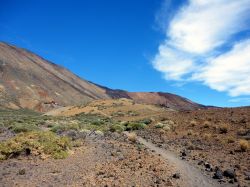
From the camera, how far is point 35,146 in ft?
54.3

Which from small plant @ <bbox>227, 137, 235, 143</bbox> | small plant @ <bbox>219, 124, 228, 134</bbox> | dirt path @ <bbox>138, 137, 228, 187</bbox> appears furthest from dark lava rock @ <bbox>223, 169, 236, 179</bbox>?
small plant @ <bbox>219, 124, 228, 134</bbox>

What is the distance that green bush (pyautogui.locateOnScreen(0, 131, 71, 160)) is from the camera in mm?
16094

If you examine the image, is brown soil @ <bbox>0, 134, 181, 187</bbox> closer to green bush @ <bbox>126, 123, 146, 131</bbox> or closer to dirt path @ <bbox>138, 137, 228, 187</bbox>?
dirt path @ <bbox>138, 137, 228, 187</bbox>

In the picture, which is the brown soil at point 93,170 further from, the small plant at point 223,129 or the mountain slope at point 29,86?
the mountain slope at point 29,86

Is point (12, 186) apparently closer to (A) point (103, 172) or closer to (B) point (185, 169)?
(A) point (103, 172)

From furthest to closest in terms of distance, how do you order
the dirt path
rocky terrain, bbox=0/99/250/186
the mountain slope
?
1. the mountain slope
2. rocky terrain, bbox=0/99/250/186
3. the dirt path

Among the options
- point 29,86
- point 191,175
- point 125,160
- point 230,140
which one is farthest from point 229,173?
point 29,86

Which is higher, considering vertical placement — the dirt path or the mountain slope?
the mountain slope

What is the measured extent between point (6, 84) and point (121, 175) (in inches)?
3569

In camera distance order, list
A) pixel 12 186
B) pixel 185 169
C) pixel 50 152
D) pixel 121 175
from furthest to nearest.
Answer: pixel 50 152 < pixel 185 169 < pixel 121 175 < pixel 12 186

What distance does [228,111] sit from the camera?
3200 centimetres

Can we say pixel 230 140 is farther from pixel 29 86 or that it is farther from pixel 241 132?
A: pixel 29 86

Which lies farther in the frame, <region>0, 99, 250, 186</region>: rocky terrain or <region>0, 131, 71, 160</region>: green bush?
<region>0, 131, 71, 160</region>: green bush

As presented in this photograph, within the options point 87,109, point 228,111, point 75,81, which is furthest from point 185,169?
point 75,81
